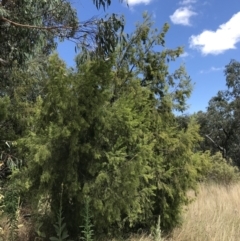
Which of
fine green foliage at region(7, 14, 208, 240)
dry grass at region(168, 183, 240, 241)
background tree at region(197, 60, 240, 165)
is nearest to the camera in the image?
fine green foliage at region(7, 14, 208, 240)

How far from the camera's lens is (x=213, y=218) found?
687cm

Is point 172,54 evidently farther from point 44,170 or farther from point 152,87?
point 44,170

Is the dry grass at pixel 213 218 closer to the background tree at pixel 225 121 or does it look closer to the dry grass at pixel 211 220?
the dry grass at pixel 211 220

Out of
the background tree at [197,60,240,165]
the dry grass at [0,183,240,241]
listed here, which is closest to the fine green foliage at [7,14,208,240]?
the dry grass at [0,183,240,241]

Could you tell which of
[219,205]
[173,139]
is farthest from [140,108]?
[219,205]

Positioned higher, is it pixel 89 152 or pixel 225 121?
pixel 225 121

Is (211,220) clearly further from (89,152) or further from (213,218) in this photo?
(89,152)

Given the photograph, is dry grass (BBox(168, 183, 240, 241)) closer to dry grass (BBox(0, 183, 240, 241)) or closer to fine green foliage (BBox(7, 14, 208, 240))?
dry grass (BBox(0, 183, 240, 241))

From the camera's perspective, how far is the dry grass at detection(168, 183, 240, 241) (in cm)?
579

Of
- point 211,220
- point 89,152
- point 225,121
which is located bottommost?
point 211,220

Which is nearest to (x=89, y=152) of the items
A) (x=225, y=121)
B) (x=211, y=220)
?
(x=211, y=220)

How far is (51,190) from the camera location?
4883mm

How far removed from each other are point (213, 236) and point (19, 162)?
3.38 m

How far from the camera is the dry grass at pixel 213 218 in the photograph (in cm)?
579
